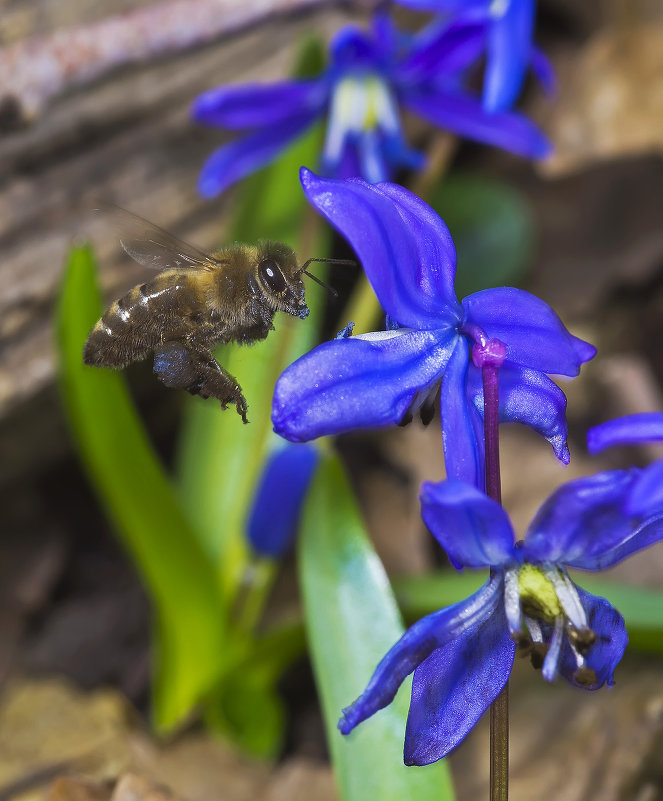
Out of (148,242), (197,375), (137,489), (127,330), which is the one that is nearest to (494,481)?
(197,375)

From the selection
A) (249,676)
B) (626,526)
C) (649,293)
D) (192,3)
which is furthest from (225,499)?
(649,293)

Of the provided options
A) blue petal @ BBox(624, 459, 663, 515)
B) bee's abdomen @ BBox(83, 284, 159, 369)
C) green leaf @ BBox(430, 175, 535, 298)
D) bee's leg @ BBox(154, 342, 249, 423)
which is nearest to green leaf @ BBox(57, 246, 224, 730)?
bee's abdomen @ BBox(83, 284, 159, 369)

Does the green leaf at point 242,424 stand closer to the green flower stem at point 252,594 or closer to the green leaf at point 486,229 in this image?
the green flower stem at point 252,594

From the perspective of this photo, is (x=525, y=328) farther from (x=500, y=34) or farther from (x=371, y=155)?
(x=371, y=155)

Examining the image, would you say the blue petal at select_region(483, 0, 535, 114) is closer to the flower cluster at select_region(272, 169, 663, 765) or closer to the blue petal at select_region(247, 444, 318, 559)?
the blue petal at select_region(247, 444, 318, 559)

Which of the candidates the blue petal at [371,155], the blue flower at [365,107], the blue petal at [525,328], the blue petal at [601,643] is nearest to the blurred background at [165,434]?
the blue flower at [365,107]

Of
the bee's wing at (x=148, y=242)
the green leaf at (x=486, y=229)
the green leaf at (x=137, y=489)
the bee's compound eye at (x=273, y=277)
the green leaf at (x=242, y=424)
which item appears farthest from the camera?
the green leaf at (x=486, y=229)

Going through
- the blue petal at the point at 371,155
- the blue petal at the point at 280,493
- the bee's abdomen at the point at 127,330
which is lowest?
the blue petal at the point at 280,493
